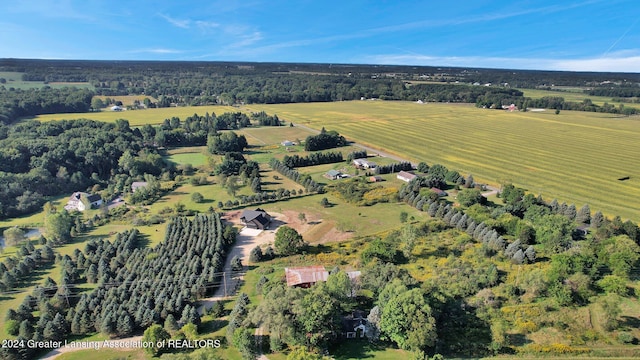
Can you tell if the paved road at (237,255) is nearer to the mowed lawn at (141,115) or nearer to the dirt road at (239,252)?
the dirt road at (239,252)

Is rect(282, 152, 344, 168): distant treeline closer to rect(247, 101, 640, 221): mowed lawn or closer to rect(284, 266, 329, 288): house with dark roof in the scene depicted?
rect(247, 101, 640, 221): mowed lawn

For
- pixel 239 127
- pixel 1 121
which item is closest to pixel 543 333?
pixel 239 127

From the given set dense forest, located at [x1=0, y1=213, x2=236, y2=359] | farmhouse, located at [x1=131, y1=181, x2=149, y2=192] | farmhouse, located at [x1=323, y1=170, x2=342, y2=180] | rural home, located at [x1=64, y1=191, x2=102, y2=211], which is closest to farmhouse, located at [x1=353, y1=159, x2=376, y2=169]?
farmhouse, located at [x1=323, y1=170, x2=342, y2=180]

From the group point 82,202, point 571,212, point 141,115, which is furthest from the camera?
point 141,115

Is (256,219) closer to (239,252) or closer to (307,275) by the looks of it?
(239,252)

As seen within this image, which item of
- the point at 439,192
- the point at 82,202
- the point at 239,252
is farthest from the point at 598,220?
the point at 82,202

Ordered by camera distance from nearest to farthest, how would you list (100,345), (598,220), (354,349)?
(354,349)
(100,345)
(598,220)

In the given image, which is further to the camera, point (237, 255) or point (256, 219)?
point (256, 219)
